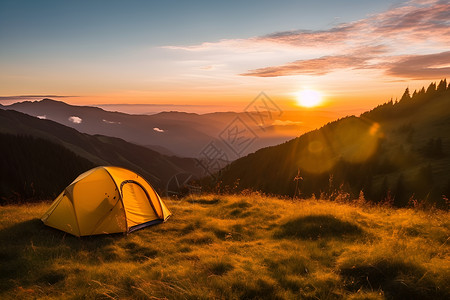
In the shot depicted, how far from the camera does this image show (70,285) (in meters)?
6.58

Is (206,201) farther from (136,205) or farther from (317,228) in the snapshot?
(317,228)

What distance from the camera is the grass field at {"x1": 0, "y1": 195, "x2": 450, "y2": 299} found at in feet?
19.2

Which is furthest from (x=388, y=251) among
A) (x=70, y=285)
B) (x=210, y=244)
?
(x=70, y=285)

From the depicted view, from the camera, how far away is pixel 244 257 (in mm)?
8102

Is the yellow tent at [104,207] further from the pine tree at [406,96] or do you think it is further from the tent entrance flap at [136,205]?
the pine tree at [406,96]

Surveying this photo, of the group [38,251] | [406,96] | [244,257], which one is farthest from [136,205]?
[406,96]

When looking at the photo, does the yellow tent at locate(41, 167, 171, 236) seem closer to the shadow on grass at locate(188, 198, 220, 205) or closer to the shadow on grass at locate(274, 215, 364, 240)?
the shadow on grass at locate(188, 198, 220, 205)

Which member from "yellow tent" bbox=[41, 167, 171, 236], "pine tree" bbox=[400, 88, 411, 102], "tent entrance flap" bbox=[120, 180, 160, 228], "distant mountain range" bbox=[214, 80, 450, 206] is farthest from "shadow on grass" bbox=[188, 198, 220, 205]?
"pine tree" bbox=[400, 88, 411, 102]

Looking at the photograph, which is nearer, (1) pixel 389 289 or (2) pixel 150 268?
(1) pixel 389 289

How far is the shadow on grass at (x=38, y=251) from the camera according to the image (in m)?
7.25

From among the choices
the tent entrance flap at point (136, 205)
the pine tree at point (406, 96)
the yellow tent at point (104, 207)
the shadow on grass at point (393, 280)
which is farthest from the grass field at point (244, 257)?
the pine tree at point (406, 96)

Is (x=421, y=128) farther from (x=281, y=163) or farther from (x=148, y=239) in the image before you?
(x=148, y=239)

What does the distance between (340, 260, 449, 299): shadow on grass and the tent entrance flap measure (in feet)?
28.8

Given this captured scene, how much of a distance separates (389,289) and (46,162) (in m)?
191
